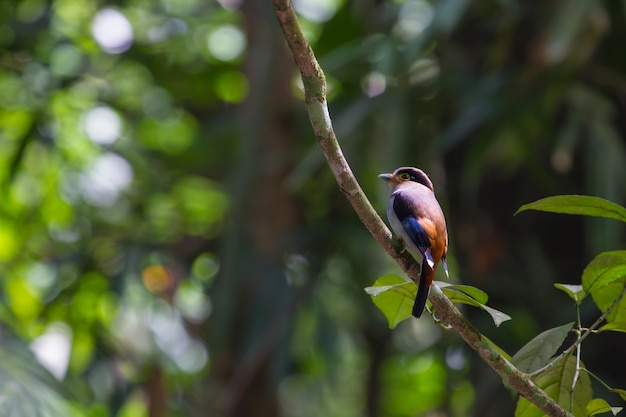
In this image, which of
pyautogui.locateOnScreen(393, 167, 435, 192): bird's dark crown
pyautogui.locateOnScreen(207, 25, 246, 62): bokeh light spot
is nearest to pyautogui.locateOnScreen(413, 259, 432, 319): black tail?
pyautogui.locateOnScreen(393, 167, 435, 192): bird's dark crown

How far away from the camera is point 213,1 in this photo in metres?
5.82

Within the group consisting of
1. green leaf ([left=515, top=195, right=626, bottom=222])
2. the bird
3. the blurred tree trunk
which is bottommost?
the blurred tree trunk

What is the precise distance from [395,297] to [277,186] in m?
2.97

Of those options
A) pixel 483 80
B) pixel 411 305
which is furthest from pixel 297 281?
pixel 411 305

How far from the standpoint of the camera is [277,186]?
4398 millimetres

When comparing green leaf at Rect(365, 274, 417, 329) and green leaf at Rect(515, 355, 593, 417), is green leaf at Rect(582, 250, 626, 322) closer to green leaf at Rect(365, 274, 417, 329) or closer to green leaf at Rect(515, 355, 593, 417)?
green leaf at Rect(515, 355, 593, 417)

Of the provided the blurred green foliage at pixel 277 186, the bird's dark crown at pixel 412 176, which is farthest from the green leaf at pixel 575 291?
the blurred green foliage at pixel 277 186

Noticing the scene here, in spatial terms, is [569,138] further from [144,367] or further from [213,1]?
[213,1]

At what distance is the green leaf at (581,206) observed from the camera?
1296mm

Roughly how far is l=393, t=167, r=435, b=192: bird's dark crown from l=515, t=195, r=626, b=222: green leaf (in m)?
0.60

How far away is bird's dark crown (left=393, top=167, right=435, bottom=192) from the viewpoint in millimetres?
1929

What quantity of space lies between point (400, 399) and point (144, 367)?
2115 mm

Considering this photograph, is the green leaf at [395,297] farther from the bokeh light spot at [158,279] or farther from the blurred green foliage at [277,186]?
the bokeh light spot at [158,279]

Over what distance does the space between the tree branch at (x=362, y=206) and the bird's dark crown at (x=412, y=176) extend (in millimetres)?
618
